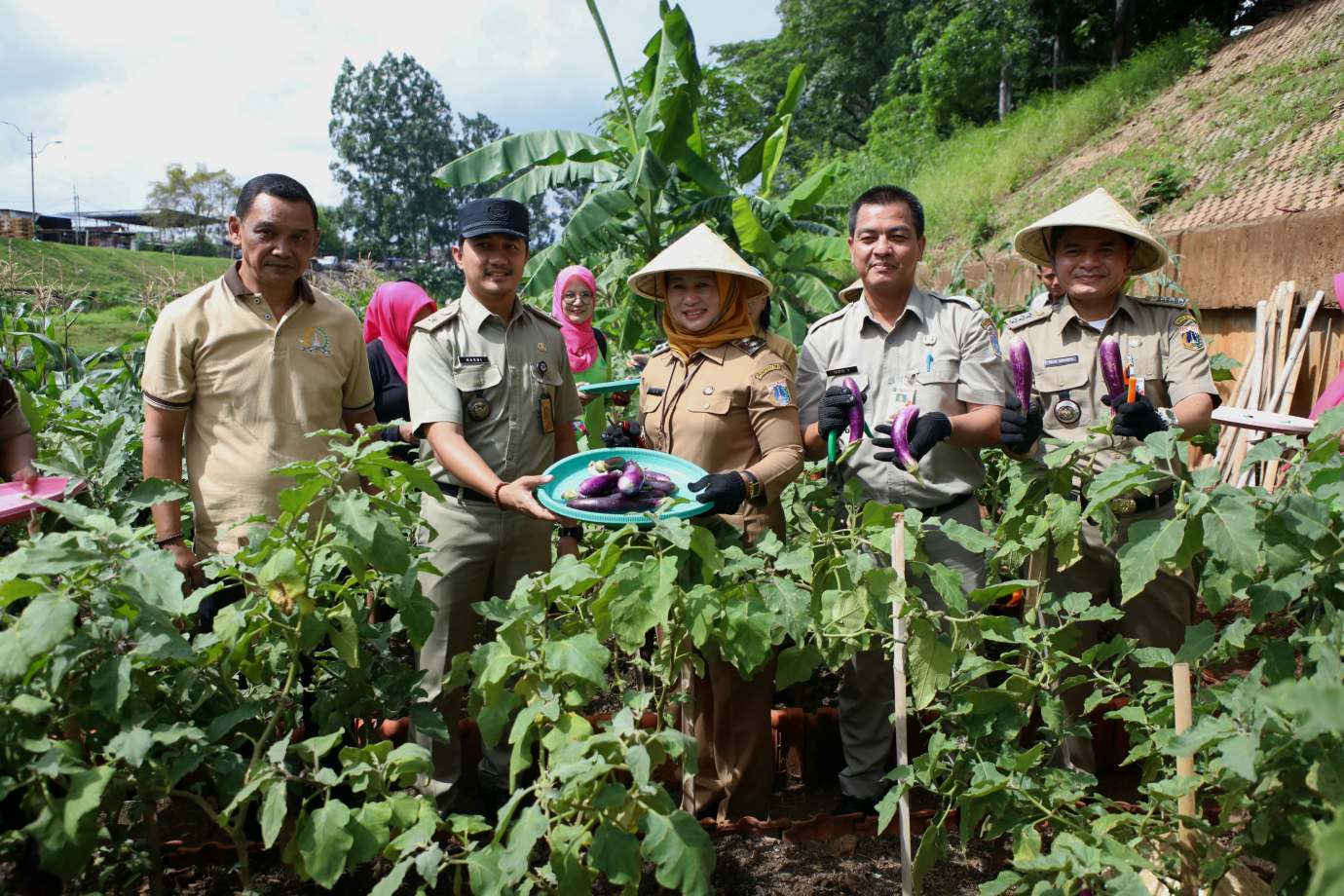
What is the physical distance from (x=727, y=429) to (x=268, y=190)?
1.57 m

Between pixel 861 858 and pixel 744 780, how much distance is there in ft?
1.29

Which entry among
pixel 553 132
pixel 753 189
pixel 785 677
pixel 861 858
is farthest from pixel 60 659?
pixel 753 189

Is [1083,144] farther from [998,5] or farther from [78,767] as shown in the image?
[78,767]

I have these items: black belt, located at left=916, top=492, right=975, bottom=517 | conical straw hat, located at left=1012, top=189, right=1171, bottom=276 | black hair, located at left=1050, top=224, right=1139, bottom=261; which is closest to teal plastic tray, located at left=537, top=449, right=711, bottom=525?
black belt, located at left=916, top=492, right=975, bottom=517

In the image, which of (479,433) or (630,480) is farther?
(479,433)

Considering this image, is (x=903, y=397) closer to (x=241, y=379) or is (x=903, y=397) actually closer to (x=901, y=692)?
(x=901, y=692)

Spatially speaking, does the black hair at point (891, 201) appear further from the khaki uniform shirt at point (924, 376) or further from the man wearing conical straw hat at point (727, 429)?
the man wearing conical straw hat at point (727, 429)

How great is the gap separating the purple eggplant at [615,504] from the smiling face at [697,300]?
0.66 metres

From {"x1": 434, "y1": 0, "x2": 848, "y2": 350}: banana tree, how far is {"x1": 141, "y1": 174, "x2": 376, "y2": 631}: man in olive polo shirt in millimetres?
4498

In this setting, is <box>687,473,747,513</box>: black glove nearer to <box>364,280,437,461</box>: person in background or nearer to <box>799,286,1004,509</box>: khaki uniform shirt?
<box>799,286,1004,509</box>: khaki uniform shirt

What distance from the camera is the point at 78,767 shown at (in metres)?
1.40

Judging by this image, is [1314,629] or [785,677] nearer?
[1314,629]

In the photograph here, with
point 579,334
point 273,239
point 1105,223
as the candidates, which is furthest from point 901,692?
point 579,334

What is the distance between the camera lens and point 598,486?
2.22 m
